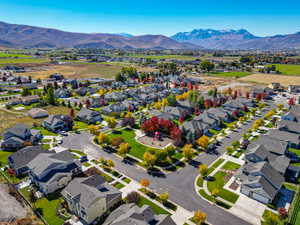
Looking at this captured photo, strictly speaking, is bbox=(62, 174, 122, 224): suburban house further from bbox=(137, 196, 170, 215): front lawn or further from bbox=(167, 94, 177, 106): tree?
bbox=(167, 94, 177, 106): tree

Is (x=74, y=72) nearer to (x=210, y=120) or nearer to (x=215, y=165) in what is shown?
(x=210, y=120)

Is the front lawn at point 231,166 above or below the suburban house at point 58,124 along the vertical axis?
below

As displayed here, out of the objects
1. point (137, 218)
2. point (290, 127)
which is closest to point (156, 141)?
point (137, 218)

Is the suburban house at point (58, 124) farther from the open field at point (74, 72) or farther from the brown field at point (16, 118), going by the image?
the open field at point (74, 72)

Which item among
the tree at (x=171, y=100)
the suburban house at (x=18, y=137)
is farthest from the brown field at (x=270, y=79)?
the suburban house at (x=18, y=137)

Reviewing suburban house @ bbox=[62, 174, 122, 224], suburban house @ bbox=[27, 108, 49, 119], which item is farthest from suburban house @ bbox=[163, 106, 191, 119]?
suburban house @ bbox=[27, 108, 49, 119]

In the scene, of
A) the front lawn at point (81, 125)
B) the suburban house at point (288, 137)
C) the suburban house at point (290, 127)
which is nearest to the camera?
the suburban house at point (288, 137)

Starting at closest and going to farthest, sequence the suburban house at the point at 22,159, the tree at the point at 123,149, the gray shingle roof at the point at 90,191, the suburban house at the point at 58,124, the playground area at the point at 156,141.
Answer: the gray shingle roof at the point at 90,191 < the suburban house at the point at 22,159 < the tree at the point at 123,149 < the playground area at the point at 156,141 < the suburban house at the point at 58,124

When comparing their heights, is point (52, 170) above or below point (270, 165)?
below
